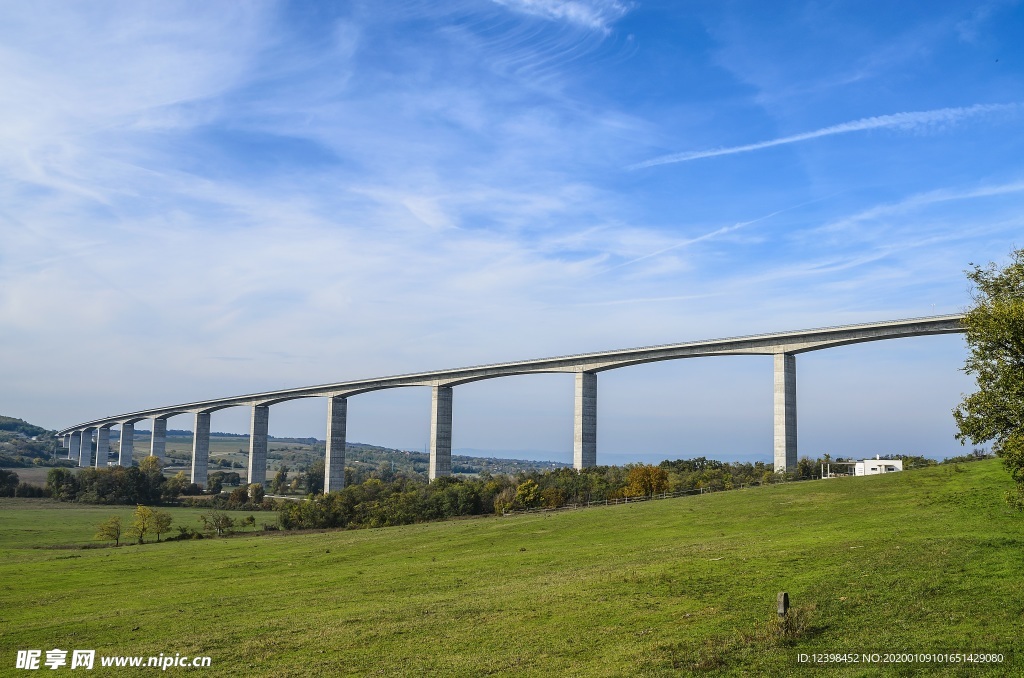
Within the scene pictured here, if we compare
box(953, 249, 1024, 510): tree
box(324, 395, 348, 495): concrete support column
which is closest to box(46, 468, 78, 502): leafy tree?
box(324, 395, 348, 495): concrete support column

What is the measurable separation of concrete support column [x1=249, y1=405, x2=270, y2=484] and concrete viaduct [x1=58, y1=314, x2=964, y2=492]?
170mm

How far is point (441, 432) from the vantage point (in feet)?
334

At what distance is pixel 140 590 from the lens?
3453 cm

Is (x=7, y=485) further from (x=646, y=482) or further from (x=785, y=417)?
(x=785, y=417)

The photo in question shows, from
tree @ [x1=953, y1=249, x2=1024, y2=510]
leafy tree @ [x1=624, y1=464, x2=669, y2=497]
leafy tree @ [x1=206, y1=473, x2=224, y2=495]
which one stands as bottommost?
leafy tree @ [x1=206, y1=473, x2=224, y2=495]

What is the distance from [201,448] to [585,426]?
90780 mm

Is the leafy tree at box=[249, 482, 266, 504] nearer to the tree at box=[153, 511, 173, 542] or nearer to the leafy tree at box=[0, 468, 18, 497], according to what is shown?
the leafy tree at box=[0, 468, 18, 497]

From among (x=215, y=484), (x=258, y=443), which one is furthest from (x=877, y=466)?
(x=215, y=484)

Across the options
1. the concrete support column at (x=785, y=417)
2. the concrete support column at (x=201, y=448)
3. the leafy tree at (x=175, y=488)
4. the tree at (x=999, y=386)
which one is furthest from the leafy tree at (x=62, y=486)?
the tree at (x=999, y=386)

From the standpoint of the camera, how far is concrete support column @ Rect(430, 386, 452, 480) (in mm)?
100562

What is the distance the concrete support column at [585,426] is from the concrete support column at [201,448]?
84646mm

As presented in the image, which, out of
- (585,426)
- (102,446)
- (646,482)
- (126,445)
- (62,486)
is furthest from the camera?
(102,446)

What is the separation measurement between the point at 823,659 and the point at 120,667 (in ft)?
57.9

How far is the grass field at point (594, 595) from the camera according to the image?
1812 cm
